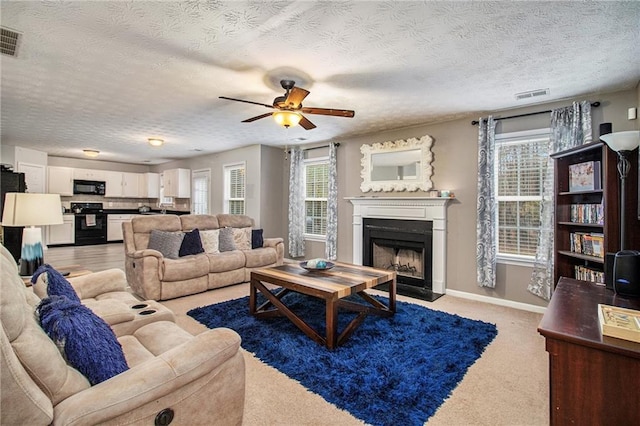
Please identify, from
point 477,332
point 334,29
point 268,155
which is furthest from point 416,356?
point 268,155

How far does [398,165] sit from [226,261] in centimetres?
306

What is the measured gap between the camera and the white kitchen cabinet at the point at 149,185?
9719 mm

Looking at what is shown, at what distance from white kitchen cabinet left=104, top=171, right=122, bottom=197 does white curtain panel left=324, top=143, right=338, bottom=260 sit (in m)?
7.27

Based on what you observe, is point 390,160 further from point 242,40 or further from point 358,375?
point 358,375

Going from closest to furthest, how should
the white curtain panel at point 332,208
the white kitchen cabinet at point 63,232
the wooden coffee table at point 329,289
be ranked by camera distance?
the wooden coffee table at point 329,289 → the white curtain panel at point 332,208 → the white kitchen cabinet at point 63,232

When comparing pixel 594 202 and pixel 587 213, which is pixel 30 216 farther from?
pixel 594 202

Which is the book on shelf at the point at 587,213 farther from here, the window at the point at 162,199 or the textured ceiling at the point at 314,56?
the window at the point at 162,199

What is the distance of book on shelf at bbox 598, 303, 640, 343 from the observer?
1233 mm

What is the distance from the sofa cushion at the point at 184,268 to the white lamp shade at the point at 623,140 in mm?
4433

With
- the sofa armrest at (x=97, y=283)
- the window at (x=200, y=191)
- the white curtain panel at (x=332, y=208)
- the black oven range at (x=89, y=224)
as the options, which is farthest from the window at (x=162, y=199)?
the sofa armrest at (x=97, y=283)

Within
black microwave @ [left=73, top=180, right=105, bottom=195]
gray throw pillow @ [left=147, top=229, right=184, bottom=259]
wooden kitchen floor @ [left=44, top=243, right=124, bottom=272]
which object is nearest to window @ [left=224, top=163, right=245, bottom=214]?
wooden kitchen floor @ [left=44, top=243, right=124, bottom=272]

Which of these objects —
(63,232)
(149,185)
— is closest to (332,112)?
(149,185)

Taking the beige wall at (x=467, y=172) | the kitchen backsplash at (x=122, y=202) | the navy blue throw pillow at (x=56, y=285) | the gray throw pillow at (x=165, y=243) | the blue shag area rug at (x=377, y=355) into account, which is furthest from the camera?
the kitchen backsplash at (x=122, y=202)

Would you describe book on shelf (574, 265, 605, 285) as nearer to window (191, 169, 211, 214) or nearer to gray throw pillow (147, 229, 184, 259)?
gray throw pillow (147, 229, 184, 259)
